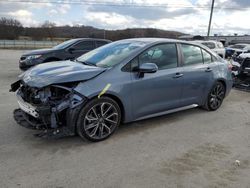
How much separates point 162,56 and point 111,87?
1329mm

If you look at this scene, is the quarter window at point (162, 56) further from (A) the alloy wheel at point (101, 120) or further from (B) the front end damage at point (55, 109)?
(B) the front end damage at point (55, 109)

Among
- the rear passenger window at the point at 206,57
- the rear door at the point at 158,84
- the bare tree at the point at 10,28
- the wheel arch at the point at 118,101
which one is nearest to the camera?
the wheel arch at the point at 118,101

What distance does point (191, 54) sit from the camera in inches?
204

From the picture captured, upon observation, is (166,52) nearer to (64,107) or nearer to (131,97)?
(131,97)

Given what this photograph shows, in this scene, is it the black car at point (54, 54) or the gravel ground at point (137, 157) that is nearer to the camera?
the gravel ground at point (137, 157)

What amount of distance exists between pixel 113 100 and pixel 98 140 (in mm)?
682

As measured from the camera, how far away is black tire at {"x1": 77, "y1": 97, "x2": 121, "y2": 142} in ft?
12.3

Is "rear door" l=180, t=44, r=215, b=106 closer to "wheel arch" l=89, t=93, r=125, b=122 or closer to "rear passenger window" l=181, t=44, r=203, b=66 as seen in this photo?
"rear passenger window" l=181, t=44, r=203, b=66

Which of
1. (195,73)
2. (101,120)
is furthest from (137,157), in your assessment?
(195,73)

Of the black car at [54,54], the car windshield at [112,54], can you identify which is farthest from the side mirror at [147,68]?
the black car at [54,54]

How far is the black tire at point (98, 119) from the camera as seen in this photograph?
3.74 meters

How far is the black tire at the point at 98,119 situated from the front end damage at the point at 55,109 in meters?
0.12

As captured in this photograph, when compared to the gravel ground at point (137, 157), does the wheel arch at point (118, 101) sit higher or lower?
higher

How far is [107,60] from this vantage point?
4.40 m
